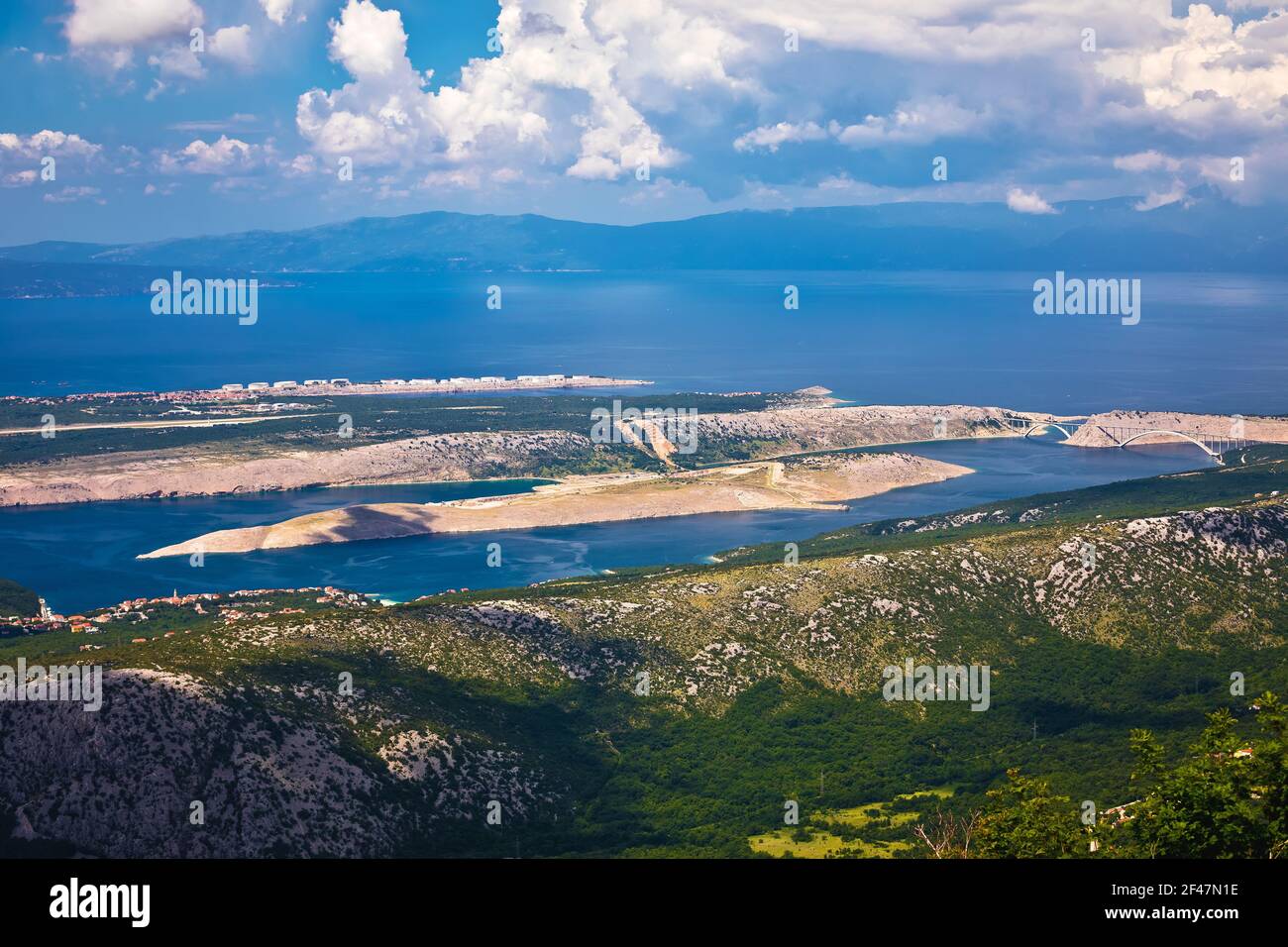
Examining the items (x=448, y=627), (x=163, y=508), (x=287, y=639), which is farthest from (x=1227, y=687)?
(x=163, y=508)

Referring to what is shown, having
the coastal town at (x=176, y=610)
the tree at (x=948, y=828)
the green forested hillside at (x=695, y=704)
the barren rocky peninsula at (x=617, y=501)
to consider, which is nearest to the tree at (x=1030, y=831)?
the green forested hillside at (x=695, y=704)

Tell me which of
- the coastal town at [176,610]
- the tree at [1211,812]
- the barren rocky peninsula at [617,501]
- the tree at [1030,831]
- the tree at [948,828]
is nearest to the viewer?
the tree at [1211,812]

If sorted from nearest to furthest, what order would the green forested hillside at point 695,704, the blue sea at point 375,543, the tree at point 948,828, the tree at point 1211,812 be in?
the tree at point 1211,812 < the tree at point 948,828 < the green forested hillside at point 695,704 < the blue sea at point 375,543

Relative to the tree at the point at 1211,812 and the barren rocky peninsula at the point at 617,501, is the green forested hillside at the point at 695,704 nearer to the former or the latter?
the tree at the point at 1211,812

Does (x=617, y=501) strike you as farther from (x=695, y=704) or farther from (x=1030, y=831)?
(x=1030, y=831)

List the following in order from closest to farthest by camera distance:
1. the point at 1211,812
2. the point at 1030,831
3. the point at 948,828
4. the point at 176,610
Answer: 1. the point at 1211,812
2. the point at 1030,831
3. the point at 948,828
4. the point at 176,610

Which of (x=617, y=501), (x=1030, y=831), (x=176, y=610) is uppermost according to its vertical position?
(x=617, y=501)

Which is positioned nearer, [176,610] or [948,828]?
[948,828]

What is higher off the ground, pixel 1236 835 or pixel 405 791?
pixel 1236 835

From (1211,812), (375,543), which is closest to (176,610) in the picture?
(375,543)

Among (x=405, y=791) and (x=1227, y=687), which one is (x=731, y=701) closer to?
(x=405, y=791)

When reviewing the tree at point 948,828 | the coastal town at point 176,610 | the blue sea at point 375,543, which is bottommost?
the tree at point 948,828
